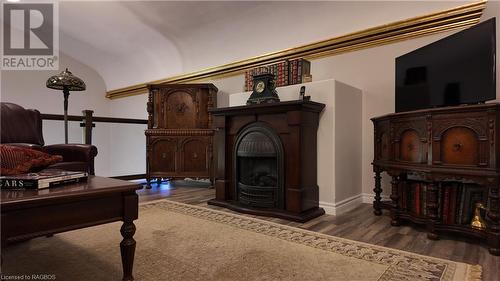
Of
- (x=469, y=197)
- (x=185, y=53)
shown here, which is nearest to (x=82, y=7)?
(x=185, y=53)

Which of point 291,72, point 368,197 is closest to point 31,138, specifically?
point 291,72

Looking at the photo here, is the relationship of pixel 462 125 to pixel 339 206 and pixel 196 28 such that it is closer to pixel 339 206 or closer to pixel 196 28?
pixel 339 206

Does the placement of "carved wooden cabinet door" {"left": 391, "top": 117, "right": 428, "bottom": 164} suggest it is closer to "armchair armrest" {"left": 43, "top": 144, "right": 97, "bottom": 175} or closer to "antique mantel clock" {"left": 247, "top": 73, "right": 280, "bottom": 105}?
"antique mantel clock" {"left": 247, "top": 73, "right": 280, "bottom": 105}

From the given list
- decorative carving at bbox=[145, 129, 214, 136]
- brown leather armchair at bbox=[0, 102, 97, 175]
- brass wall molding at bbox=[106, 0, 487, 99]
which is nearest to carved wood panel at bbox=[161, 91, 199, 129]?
decorative carving at bbox=[145, 129, 214, 136]

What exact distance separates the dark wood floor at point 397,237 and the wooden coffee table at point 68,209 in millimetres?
1409

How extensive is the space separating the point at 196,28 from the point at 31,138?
2.64m

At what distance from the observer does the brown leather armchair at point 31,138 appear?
2.61m

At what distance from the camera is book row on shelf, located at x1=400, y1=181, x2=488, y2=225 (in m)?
1.92

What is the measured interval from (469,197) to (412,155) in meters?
0.43

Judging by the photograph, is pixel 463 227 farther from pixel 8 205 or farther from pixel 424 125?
pixel 8 205

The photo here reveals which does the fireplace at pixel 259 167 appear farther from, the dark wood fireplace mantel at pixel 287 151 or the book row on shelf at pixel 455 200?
the book row on shelf at pixel 455 200

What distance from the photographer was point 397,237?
2004mm

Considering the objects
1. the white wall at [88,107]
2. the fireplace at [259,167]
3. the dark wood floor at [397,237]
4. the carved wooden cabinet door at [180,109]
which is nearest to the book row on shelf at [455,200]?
the dark wood floor at [397,237]

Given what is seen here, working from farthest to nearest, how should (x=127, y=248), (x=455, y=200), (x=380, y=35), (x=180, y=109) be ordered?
(x=180, y=109)
(x=380, y=35)
(x=455, y=200)
(x=127, y=248)
